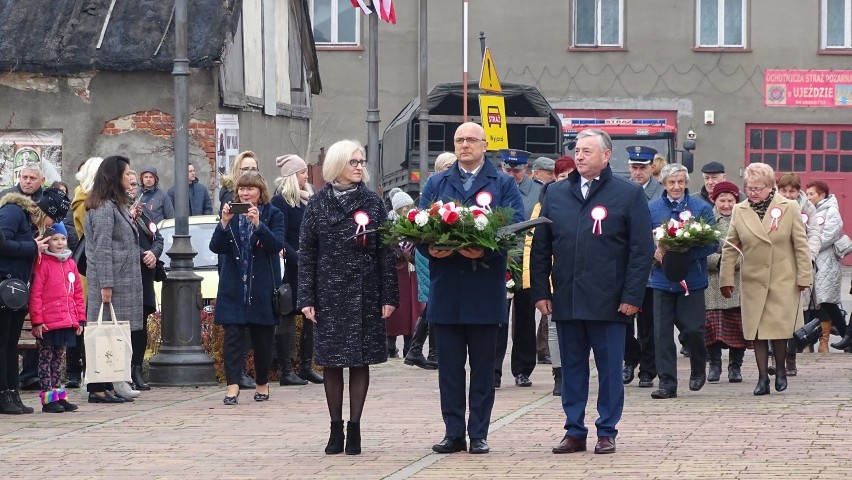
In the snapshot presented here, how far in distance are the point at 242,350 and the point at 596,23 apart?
28.3m

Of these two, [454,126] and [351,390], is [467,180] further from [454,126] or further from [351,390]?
[454,126]

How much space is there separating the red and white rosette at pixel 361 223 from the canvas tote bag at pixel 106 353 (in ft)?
12.2

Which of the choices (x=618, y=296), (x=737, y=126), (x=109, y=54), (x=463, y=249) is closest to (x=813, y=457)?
(x=618, y=296)

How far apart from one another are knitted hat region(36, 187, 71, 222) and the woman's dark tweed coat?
3.30 m

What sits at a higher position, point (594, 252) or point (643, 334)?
point (594, 252)

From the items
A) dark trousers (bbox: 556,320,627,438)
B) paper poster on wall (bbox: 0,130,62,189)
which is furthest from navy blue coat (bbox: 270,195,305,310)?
paper poster on wall (bbox: 0,130,62,189)

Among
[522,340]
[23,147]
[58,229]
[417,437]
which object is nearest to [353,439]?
[417,437]

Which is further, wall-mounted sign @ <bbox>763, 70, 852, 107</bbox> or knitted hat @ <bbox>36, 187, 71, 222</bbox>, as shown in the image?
wall-mounted sign @ <bbox>763, 70, 852, 107</bbox>

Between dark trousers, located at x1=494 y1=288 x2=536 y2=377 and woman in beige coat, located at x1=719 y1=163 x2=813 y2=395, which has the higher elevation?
woman in beige coat, located at x1=719 y1=163 x2=813 y2=395

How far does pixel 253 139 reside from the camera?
26250 millimetres

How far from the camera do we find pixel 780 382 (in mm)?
13422

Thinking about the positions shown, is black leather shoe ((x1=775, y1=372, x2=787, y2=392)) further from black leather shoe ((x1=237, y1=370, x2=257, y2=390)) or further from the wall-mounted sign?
the wall-mounted sign

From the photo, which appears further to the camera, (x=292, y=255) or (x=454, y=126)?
(x=454, y=126)

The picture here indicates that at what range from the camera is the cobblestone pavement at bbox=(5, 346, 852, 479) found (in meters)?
9.27
